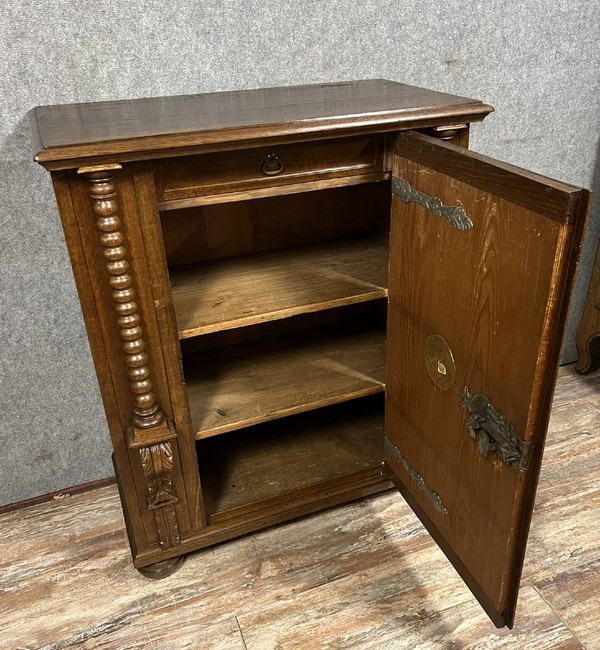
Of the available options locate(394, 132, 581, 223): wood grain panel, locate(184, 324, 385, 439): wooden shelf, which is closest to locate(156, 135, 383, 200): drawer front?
locate(394, 132, 581, 223): wood grain panel

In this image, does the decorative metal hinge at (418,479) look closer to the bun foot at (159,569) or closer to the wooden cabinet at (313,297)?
the wooden cabinet at (313,297)

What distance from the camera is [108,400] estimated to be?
104 cm

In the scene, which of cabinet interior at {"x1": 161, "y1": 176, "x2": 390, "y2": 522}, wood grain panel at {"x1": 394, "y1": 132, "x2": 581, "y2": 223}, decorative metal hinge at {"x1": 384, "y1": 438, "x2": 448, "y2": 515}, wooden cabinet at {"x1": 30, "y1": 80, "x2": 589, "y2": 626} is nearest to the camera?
wood grain panel at {"x1": 394, "y1": 132, "x2": 581, "y2": 223}

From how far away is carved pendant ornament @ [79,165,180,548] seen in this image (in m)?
0.88

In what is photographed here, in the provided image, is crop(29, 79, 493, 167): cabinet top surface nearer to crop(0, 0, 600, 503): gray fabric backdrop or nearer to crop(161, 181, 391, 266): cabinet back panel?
crop(0, 0, 600, 503): gray fabric backdrop

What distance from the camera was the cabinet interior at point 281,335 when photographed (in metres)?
1.20

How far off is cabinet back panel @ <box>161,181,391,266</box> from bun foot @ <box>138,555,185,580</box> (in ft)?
2.12

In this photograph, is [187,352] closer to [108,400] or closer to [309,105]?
[108,400]

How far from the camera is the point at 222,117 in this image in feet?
3.21

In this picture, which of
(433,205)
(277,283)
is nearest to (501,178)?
(433,205)

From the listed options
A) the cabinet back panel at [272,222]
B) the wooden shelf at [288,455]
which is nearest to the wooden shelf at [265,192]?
the cabinet back panel at [272,222]

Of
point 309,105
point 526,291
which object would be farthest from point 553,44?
point 526,291

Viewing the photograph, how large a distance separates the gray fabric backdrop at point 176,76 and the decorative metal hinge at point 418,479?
0.72 m

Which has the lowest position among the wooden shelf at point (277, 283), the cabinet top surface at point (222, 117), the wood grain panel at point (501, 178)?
the wooden shelf at point (277, 283)
